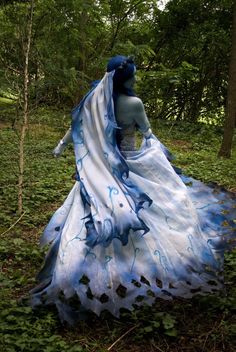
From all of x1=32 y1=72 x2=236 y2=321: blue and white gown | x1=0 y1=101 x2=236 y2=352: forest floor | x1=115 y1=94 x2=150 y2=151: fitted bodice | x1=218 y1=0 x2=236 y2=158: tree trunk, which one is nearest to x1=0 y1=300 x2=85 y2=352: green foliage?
x1=0 y1=101 x2=236 y2=352: forest floor

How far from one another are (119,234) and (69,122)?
28.8ft

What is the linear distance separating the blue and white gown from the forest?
0.61ft

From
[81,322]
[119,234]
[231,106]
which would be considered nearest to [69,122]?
[231,106]

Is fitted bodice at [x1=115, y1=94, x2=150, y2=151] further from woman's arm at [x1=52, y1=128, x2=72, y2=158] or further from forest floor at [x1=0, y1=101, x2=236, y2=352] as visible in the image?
forest floor at [x1=0, y1=101, x2=236, y2=352]

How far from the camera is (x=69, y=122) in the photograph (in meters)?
11.7

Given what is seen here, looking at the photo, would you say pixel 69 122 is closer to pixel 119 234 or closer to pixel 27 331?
pixel 119 234

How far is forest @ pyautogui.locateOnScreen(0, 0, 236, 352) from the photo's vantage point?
10.1ft

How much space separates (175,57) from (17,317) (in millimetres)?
13466

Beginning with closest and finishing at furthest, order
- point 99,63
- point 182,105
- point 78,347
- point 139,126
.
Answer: point 78,347 → point 139,126 → point 99,63 → point 182,105

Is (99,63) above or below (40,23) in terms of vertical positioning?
below

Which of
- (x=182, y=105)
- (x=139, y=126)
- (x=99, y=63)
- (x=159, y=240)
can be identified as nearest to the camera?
(x=159, y=240)

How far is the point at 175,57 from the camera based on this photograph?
15414mm

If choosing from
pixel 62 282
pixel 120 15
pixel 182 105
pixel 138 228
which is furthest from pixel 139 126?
pixel 182 105

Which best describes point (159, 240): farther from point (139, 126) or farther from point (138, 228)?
point (139, 126)
